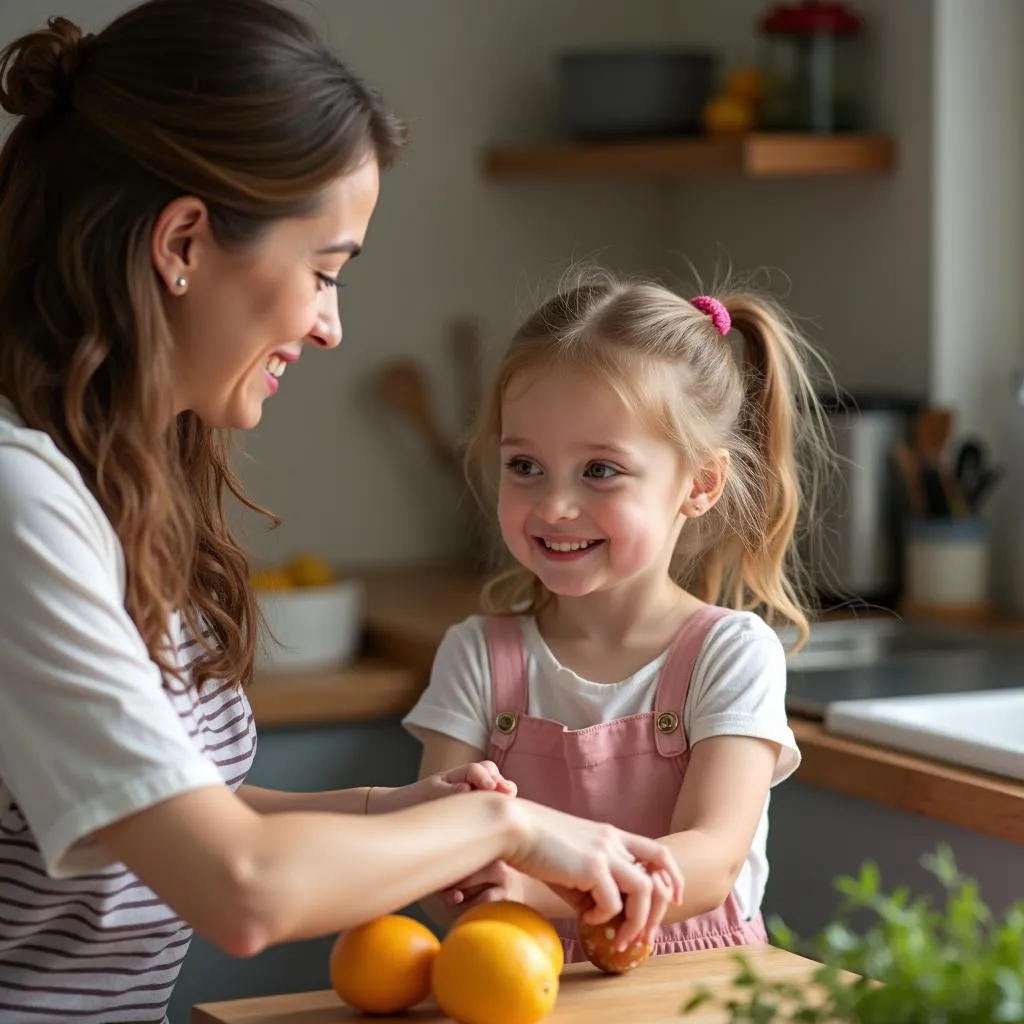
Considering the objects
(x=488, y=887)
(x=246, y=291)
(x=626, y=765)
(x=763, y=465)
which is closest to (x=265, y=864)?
(x=488, y=887)

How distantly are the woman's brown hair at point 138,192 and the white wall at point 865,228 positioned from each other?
5.69 feet

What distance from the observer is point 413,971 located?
1.25 metres

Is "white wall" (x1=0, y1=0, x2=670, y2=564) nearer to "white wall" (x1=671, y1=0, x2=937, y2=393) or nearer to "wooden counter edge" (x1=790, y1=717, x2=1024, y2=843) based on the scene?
"white wall" (x1=671, y1=0, x2=937, y2=393)

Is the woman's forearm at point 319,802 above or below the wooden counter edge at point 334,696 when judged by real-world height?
above

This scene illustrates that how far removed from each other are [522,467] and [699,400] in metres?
0.18

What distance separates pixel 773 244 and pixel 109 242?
2224 mm

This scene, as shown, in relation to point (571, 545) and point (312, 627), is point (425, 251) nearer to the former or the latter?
point (312, 627)

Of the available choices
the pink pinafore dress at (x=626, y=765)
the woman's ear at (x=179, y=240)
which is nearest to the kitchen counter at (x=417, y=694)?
the pink pinafore dress at (x=626, y=765)

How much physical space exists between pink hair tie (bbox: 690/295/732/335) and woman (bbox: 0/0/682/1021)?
19.8 inches

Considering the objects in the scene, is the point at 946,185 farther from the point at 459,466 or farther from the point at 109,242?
the point at 109,242

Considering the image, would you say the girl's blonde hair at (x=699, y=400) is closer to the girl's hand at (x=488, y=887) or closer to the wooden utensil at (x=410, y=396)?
the girl's hand at (x=488, y=887)

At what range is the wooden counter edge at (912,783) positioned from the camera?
1898mm

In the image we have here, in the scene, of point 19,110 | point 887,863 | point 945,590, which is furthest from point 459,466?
point 19,110

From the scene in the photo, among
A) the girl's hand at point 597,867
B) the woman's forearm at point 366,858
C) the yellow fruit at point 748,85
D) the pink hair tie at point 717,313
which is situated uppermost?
the yellow fruit at point 748,85
